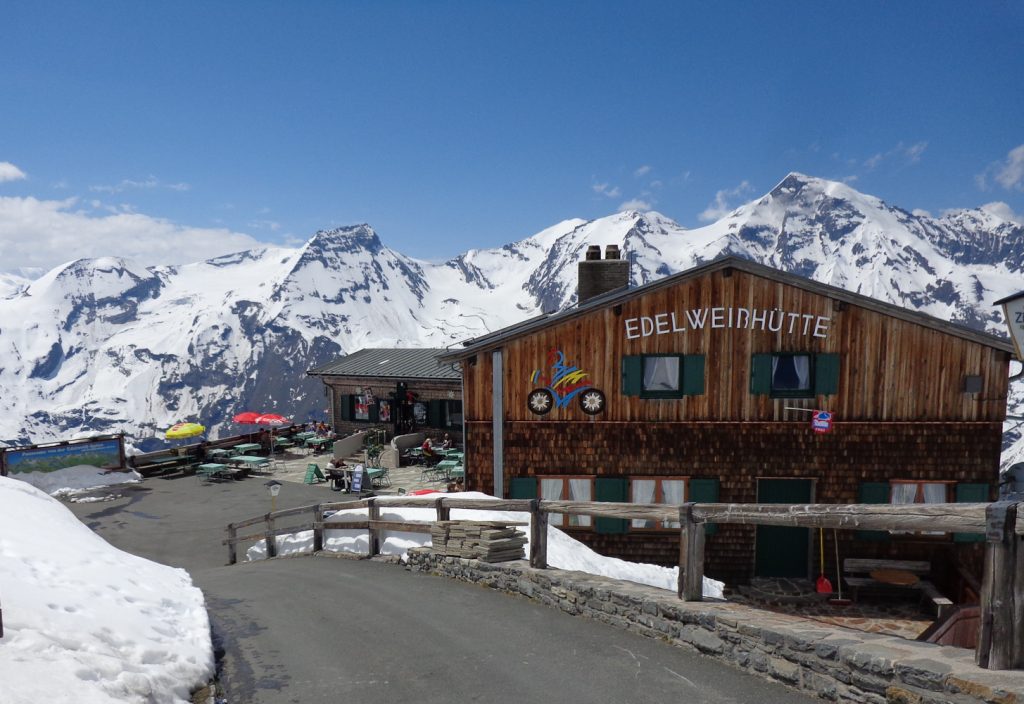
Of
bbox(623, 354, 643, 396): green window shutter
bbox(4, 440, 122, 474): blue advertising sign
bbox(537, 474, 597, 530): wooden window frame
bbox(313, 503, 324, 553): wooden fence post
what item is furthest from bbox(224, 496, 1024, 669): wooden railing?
bbox(4, 440, 122, 474): blue advertising sign

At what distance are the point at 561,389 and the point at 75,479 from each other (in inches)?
793

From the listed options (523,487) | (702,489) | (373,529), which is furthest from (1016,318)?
(523,487)

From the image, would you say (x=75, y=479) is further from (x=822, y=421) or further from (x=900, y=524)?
(x=900, y=524)

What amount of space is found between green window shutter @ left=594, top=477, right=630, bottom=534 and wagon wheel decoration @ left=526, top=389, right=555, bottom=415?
6.84ft

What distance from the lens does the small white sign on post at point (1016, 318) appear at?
268 inches

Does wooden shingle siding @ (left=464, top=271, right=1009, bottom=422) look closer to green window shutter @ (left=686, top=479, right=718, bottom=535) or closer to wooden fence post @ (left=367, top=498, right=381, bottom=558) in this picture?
green window shutter @ (left=686, top=479, right=718, bottom=535)

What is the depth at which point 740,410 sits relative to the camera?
14781 millimetres

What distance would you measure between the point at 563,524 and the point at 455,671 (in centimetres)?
955

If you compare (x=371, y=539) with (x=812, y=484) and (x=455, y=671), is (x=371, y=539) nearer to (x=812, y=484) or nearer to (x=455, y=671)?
(x=455, y=671)

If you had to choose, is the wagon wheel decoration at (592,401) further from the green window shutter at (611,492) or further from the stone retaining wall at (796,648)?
the stone retaining wall at (796,648)

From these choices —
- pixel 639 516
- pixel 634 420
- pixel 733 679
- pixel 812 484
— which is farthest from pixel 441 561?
pixel 812 484

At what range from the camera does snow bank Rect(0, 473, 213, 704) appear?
176 inches

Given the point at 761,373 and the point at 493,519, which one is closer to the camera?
the point at 493,519

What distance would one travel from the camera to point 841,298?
46.9 ft
